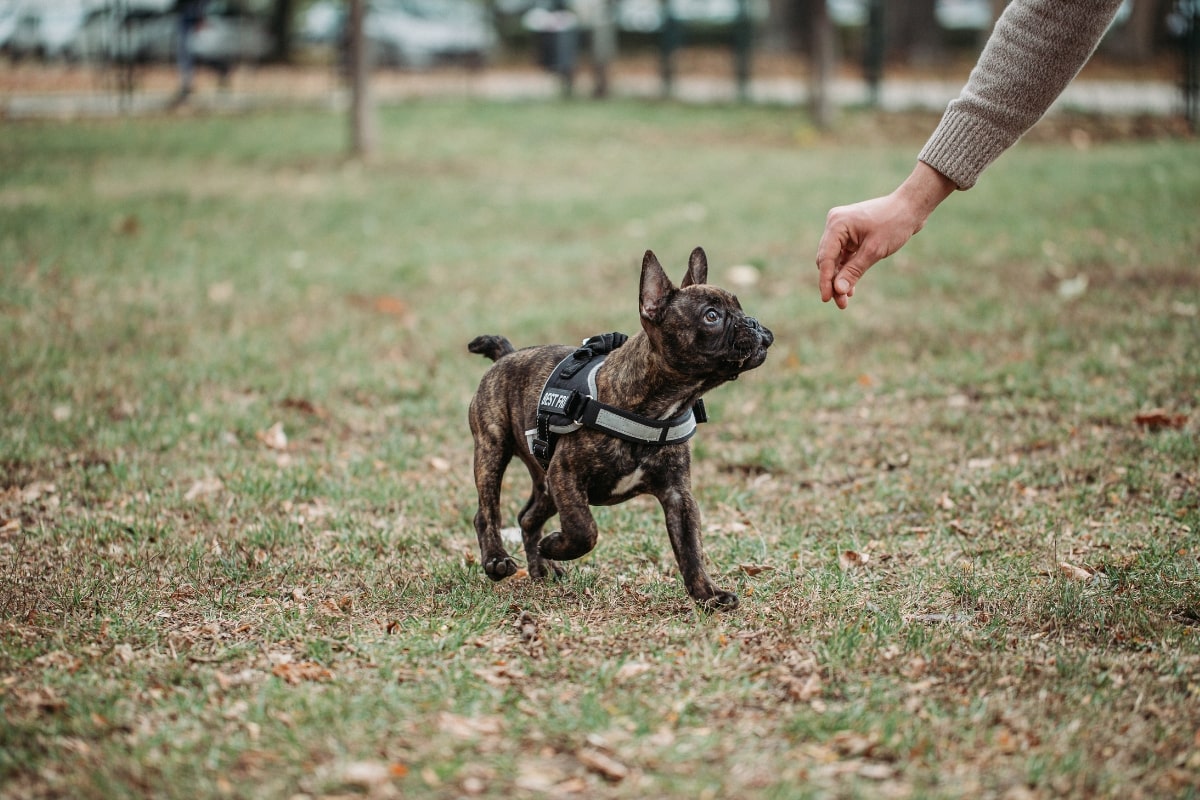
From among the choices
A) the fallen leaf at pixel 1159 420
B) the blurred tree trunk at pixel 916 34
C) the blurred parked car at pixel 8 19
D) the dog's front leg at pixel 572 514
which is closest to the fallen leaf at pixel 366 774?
the dog's front leg at pixel 572 514

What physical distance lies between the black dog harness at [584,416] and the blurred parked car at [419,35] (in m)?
26.2

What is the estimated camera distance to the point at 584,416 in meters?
3.97

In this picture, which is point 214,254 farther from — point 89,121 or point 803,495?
point 89,121

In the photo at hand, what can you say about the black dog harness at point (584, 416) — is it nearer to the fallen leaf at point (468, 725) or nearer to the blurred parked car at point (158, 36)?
the fallen leaf at point (468, 725)

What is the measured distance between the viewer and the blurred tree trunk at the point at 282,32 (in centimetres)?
3443

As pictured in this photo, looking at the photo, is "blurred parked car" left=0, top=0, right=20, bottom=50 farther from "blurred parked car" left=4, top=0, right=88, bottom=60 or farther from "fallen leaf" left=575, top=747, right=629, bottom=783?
"fallen leaf" left=575, top=747, right=629, bottom=783

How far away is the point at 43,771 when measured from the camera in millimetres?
3131

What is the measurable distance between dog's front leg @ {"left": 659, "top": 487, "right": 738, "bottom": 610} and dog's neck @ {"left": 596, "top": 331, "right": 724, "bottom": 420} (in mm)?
299

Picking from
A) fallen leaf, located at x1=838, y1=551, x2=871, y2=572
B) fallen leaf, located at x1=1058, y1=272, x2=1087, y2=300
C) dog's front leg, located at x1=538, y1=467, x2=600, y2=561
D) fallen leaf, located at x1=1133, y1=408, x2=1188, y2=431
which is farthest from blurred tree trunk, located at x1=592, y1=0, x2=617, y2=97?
dog's front leg, located at x1=538, y1=467, x2=600, y2=561

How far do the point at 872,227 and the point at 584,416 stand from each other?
3.59 ft

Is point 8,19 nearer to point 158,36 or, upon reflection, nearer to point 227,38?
point 158,36

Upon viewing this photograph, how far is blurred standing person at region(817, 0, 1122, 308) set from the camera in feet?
12.3

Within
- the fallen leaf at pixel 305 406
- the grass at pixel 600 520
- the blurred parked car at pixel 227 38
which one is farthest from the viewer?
the blurred parked car at pixel 227 38

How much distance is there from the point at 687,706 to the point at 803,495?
7.39ft
